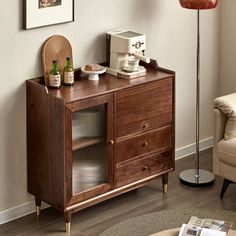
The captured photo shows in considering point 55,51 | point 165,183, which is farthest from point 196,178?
point 55,51

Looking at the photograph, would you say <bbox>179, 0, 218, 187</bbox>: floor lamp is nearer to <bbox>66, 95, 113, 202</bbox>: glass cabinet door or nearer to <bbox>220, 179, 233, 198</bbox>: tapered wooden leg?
<bbox>220, 179, 233, 198</bbox>: tapered wooden leg

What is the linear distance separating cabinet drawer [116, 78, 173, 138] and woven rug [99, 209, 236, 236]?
1.74 feet

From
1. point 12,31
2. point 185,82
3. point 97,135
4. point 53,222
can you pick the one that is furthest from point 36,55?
point 185,82

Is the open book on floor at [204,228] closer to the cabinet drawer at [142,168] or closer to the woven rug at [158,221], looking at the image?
the woven rug at [158,221]

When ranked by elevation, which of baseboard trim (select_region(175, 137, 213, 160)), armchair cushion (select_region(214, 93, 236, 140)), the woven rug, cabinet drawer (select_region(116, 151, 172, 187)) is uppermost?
armchair cushion (select_region(214, 93, 236, 140))

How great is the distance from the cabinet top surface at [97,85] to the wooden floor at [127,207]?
80 cm

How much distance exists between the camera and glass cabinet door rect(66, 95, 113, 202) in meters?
4.36

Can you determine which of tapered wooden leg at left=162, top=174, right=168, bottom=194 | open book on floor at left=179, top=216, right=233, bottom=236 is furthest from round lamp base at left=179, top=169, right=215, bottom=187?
open book on floor at left=179, top=216, right=233, bottom=236

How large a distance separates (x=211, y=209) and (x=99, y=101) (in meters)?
1.04

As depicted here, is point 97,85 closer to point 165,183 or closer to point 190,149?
point 165,183

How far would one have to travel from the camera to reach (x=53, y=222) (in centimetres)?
457

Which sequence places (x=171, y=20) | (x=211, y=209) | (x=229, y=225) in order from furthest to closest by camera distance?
(x=171, y=20) → (x=211, y=209) → (x=229, y=225)

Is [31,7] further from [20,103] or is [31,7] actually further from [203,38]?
[203,38]

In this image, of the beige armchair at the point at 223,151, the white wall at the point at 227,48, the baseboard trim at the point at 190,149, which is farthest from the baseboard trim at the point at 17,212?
the white wall at the point at 227,48
